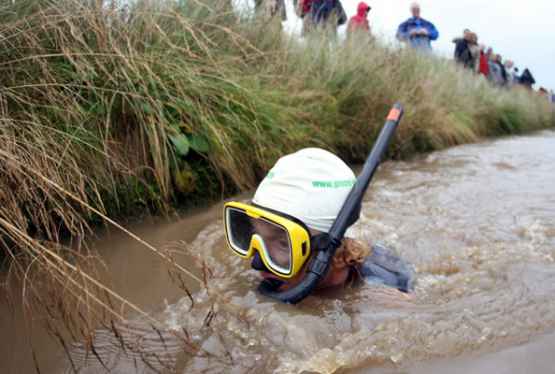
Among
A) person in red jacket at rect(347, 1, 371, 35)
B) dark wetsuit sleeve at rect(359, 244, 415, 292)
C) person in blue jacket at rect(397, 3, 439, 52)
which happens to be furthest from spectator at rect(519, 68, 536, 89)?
dark wetsuit sleeve at rect(359, 244, 415, 292)

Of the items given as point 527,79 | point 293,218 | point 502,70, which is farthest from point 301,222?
point 527,79

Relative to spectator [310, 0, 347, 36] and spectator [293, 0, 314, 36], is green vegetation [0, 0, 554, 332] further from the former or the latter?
spectator [310, 0, 347, 36]

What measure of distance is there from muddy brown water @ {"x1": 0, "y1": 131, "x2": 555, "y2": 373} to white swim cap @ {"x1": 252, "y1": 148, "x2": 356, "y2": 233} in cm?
41

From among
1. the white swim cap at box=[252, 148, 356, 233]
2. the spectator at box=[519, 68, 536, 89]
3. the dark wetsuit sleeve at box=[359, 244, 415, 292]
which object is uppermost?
the spectator at box=[519, 68, 536, 89]

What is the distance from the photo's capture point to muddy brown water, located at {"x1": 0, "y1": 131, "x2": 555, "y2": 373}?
6.01ft

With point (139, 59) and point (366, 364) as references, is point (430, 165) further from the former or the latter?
point (366, 364)

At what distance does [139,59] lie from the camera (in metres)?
→ 3.35

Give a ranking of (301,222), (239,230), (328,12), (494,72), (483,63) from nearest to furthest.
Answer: (301,222) → (239,230) → (328,12) → (483,63) → (494,72)

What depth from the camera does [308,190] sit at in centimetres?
246

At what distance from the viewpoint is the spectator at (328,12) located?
7547mm

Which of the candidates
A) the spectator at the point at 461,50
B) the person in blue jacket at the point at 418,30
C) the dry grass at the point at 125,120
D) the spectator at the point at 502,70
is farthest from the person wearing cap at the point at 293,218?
the spectator at the point at 502,70

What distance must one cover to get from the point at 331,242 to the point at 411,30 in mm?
9288

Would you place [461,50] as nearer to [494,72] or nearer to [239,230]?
[494,72]

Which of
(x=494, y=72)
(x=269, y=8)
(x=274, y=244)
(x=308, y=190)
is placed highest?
(x=269, y=8)
